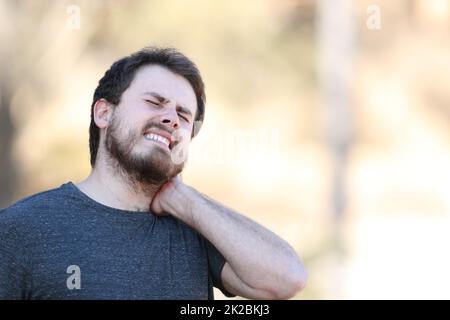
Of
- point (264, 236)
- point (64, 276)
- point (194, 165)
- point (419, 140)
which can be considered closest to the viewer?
point (64, 276)

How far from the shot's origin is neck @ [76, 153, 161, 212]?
130 inches

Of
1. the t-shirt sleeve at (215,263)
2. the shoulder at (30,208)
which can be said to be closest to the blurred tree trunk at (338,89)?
the t-shirt sleeve at (215,263)

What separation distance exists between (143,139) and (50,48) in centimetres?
841

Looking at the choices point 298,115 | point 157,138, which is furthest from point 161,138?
point 298,115

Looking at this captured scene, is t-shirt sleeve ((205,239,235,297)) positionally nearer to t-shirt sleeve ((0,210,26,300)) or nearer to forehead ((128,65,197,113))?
forehead ((128,65,197,113))

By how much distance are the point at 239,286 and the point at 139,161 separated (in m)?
0.55

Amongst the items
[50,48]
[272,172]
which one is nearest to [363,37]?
[272,172]

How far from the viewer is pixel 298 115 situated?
59.9ft

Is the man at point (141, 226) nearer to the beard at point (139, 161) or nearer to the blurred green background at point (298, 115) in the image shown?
the beard at point (139, 161)

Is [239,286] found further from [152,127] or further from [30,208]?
[30,208]

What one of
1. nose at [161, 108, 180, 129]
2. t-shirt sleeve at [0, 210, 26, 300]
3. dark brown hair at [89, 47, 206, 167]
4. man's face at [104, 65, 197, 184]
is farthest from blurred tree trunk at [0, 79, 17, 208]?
t-shirt sleeve at [0, 210, 26, 300]

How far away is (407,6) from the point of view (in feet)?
64.4

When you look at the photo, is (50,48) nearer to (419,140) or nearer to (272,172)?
(272,172)

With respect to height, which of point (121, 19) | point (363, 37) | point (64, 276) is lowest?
point (64, 276)
